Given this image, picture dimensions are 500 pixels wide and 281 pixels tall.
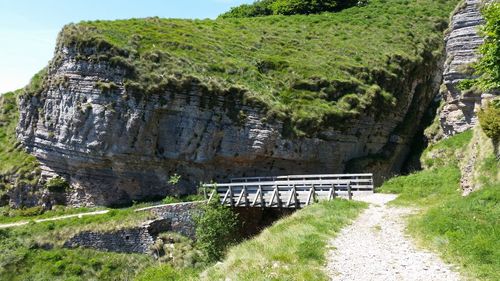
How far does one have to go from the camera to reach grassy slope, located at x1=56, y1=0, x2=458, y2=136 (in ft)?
115

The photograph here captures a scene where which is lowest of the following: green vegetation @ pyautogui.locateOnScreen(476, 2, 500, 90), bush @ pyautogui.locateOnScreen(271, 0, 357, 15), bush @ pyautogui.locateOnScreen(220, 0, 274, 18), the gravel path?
the gravel path

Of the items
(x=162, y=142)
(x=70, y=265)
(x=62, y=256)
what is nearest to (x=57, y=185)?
(x=62, y=256)

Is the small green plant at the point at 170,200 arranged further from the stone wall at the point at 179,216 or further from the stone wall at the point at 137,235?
the stone wall at the point at 137,235

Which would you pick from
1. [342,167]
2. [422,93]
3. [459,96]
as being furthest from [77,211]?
[422,93]

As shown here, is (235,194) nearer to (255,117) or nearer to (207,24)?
(255,117)

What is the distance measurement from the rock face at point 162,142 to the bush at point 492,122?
51.5ft

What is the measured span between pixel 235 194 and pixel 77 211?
13.2 metres

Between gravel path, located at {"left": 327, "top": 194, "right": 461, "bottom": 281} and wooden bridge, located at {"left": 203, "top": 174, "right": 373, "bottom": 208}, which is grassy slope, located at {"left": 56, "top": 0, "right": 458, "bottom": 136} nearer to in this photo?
wooden bridge, located at {"left": 203, "top": 174, "right": 373, "bottom": 208}

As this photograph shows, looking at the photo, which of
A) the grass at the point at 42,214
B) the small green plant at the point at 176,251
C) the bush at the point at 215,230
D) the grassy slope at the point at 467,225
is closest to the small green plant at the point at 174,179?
the small green plant at the point at 176,251

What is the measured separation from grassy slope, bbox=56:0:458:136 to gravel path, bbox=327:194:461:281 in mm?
18358

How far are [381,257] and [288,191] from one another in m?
15.1

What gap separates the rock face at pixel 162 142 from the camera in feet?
110

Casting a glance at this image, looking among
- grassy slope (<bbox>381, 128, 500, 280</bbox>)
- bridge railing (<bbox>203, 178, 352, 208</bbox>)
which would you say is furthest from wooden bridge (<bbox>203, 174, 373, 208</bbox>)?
grassy slope (<bbox>381, 128, 500, 280</bbox>)

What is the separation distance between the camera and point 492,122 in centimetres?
1886
